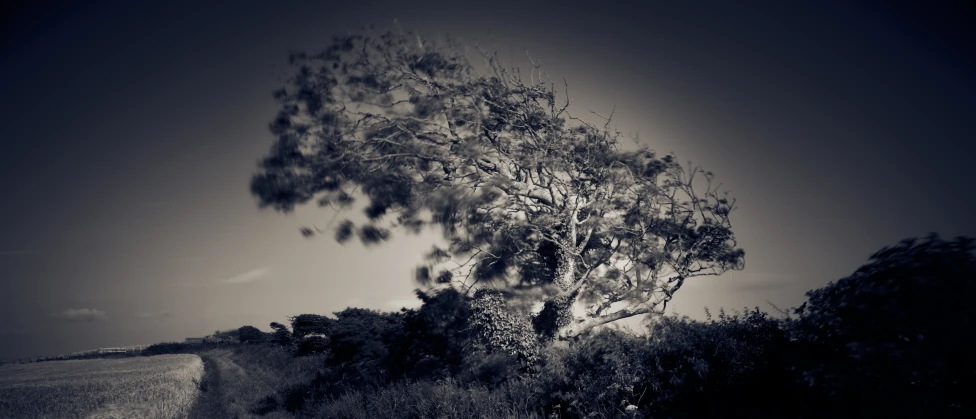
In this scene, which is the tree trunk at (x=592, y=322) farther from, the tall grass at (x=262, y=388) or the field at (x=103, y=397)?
the field at (x=103, y=397)

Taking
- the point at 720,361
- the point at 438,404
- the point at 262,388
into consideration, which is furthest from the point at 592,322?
the point at 262,388

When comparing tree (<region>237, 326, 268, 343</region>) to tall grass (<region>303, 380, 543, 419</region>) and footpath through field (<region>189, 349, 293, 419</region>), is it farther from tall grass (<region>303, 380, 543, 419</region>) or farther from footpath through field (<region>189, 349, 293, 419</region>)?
tall grass (<region>303, 380, 543, 419</region>)

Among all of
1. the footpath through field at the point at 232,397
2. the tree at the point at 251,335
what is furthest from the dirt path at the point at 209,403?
the tree at the point at 251,335

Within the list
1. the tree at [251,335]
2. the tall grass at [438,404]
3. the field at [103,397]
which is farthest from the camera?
the tree at [251,335]

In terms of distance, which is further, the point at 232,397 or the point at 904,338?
the point at 232,397

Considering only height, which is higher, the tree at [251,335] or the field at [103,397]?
the field at [103,397]

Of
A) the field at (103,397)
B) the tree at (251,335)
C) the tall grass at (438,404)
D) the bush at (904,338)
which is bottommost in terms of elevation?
the tree at (251,335)

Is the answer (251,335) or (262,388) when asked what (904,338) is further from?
(251,335)

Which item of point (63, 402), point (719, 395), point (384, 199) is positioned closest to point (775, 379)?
point (719, 395)

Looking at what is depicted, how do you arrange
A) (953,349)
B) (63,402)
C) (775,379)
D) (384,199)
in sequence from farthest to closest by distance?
(63,402), (384,199), (775,379), (953,349)

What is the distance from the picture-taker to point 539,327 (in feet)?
35.3

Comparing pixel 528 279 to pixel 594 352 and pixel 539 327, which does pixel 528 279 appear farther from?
pixel 594 352

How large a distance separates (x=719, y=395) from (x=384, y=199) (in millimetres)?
8460

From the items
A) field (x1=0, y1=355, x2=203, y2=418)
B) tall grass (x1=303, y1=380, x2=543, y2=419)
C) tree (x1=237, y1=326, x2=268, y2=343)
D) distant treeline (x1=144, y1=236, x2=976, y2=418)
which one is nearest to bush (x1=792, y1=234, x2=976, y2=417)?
distant treeline (x1=144, y1=236, x2=976, y2=418)
